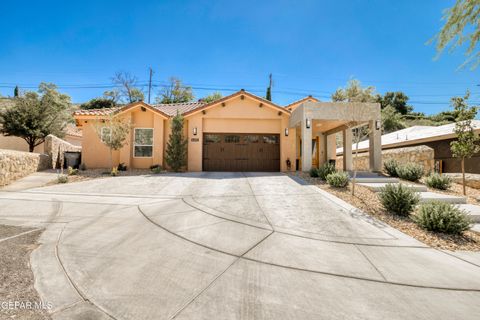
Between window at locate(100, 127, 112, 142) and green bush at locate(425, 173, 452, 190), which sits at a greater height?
window at locate(100, 127, 112, 142)

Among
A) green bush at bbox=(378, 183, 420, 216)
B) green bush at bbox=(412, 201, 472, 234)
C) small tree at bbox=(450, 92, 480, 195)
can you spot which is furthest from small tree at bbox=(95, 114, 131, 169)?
small tree at bbox=(450, 92, 480, 195)

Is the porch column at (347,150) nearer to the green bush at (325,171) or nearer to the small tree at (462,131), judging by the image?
the small tree at (462,131)

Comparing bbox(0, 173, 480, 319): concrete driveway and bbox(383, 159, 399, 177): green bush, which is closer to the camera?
bbox(0, 173, 480, 319): concrete driveway

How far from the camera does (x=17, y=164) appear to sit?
10.5 m

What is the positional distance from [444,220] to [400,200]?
42.4 inches

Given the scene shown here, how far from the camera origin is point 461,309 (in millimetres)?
2311

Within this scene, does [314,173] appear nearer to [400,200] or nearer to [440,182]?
[400,200]

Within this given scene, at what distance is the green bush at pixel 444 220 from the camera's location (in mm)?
4496

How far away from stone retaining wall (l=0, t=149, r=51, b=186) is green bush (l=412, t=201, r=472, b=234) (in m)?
15.5

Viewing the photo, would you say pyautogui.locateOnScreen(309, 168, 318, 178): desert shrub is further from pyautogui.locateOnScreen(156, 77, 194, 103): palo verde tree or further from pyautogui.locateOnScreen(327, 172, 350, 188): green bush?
pyautogui.locateOnScreen(156, 77, 194, 103): palo verde tree

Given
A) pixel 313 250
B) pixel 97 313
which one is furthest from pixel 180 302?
pixel 313 250

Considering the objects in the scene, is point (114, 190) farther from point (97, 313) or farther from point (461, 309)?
point (461, 309)

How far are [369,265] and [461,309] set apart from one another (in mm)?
1016

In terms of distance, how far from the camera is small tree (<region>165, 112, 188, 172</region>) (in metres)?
12.7
